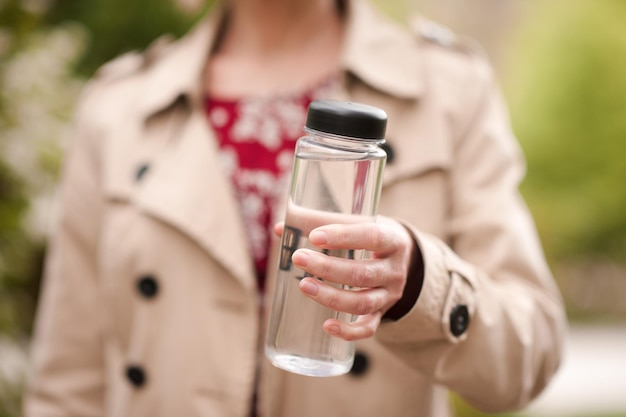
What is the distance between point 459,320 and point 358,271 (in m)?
0.37

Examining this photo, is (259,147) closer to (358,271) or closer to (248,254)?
(248,254)

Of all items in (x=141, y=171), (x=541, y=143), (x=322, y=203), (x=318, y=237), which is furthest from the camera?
(x=541, y=143)

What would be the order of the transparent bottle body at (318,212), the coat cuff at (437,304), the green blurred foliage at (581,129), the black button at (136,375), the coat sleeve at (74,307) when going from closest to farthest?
the transparent bottle body at (318,212), the coat cuff at (437,304), the black button at (136,375), the coat sleeve at (74,307), the green blurred foliage at (581,129)

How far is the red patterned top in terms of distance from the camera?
1973 mm

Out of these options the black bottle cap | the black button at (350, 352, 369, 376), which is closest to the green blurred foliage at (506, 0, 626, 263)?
the black button at (350, 352, 369, 376)

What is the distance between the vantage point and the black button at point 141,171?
81.5 inches

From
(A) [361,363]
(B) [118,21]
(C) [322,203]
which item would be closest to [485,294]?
(A) [361,363]

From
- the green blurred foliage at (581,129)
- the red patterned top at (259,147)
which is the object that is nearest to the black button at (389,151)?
the red patterned top at (259,147)

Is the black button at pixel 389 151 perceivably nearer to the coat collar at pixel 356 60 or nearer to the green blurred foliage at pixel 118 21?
the coat collar at pixel 356 60

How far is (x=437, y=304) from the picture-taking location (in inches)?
60.0

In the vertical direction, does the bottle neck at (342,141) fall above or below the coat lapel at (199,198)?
above

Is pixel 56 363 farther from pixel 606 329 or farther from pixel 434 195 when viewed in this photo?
pixel 606 329

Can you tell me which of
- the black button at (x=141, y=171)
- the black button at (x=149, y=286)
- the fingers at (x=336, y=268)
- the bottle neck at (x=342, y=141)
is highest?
the bottle neck at (x=342, y=141)

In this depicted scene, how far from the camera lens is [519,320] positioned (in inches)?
68.7
